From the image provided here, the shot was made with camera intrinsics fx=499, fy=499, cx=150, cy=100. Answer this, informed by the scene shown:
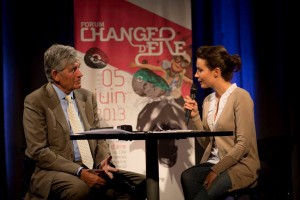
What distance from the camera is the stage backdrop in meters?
4.38

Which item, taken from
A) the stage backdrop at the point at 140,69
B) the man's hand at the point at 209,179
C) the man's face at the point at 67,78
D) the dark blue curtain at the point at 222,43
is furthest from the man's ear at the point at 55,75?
the man's hand at the point at 209,179

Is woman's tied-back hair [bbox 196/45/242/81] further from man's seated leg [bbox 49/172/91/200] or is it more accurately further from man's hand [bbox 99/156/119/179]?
man's seated leg [bbox 49/172/91/200]

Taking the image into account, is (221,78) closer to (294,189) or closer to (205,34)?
(205,34)

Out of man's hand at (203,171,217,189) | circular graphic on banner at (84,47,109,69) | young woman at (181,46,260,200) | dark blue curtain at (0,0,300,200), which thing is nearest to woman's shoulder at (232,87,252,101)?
young woman at (181,46,260,200)

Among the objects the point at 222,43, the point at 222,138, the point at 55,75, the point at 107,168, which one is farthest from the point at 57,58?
the point at 222,43

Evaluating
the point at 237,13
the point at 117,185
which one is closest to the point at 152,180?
the point at 117,185

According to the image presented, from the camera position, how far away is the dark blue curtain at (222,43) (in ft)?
14.4

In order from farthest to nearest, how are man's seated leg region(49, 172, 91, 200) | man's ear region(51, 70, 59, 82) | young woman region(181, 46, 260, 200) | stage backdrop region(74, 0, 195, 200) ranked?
stage backdrop region(74, 0, 195, 200), man's ear region(51, 70, 59, 82), young woman region(181, 46, 260, 200), man's seated leg region(49, 172, 91, 200)

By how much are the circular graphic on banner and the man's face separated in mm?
848

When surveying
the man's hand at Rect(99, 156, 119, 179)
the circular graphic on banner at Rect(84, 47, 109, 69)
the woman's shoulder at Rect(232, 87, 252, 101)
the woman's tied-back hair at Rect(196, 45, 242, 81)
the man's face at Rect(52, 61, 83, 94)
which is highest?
the circular graphic on banner at Rect(84, 47, 109, 69)

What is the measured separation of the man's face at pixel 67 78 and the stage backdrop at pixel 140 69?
2.70ft

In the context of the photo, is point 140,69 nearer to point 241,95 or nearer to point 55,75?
point 55,75

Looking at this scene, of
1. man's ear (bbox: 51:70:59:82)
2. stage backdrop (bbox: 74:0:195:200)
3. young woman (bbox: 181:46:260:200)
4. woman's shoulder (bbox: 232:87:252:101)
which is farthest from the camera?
stage backdrop (bbox: 74:0:195:200)

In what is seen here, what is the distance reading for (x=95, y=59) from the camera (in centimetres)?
441
